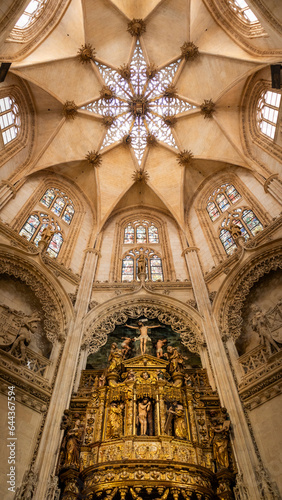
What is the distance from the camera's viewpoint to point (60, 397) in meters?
10.0

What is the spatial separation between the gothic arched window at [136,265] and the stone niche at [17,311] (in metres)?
4.46

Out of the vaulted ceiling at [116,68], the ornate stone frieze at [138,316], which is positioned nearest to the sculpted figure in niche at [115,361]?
the ornate stone frieze at [138,316]

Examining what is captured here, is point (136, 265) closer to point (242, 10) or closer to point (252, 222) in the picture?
point (252, 222)

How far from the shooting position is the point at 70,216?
61.3 ft

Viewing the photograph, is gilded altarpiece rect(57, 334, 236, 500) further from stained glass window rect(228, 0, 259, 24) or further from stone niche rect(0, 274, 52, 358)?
stained glass window rect(228, 0, 259, 24)

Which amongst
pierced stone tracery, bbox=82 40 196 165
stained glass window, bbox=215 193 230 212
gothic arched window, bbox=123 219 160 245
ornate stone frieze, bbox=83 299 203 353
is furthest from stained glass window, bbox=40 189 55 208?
stained glass window, bbox=215 193 230 212

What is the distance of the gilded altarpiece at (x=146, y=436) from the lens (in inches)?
307

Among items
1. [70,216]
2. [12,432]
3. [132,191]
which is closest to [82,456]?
[12,432]

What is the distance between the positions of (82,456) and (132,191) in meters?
15.1

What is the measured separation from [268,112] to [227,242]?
21.2 ft

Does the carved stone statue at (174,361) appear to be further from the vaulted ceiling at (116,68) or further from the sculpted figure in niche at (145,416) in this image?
the vaulted ceiling at (116,68)

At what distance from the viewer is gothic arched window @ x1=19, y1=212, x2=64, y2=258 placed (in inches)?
599

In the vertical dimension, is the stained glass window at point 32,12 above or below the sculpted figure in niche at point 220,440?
above

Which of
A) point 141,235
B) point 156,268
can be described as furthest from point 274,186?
point 141,235
